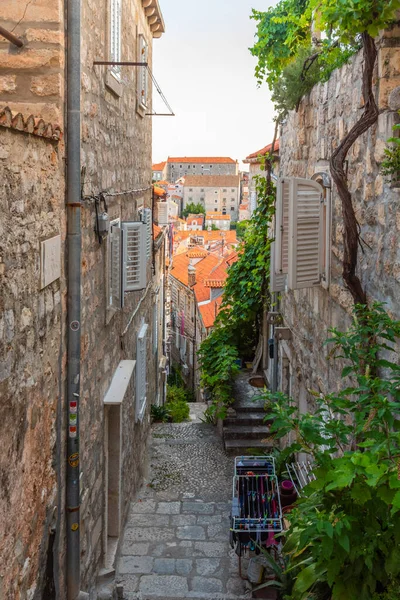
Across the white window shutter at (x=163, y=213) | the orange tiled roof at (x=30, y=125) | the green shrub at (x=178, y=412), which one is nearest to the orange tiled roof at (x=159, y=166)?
the white window shutter at (x=163, y=213)

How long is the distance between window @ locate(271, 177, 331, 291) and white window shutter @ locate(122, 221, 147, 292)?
161 cm

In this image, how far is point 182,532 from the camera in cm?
780

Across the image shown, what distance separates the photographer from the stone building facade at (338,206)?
445cm

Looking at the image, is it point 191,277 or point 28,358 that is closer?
point 28,358

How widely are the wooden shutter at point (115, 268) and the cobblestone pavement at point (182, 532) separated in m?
2.96

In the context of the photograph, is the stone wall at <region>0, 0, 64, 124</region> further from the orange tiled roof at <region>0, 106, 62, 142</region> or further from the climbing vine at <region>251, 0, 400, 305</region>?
the climbing vine at <region>251, 0, 400, 305</region>

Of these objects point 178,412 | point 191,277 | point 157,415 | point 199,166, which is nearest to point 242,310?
point 157,415

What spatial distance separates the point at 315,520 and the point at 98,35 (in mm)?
4515

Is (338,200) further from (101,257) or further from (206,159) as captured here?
(206,159)

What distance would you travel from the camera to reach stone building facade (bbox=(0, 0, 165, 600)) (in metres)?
3.38

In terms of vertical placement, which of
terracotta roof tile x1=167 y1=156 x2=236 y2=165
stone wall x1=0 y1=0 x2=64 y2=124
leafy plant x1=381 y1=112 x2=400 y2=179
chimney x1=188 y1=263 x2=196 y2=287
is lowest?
chimney x1=188 y1=263 x2=196 y2=287

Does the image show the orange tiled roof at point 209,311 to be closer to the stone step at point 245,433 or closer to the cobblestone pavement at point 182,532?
the stone step at point 245,433

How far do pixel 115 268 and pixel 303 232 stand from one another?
1.94 meters

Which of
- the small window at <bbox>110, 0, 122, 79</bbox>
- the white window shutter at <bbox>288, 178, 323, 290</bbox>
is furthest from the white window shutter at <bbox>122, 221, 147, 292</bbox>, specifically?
the white window shutter at <bbox>288, 178, 323, 290</bbox>
